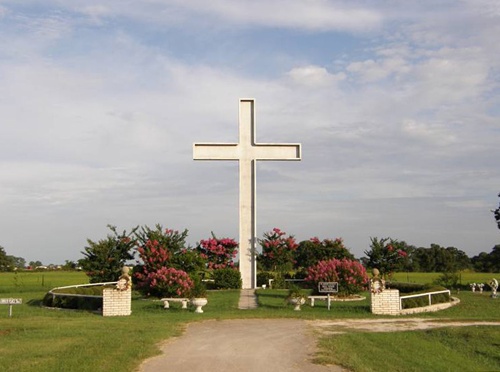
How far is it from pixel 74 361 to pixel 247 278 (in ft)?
73.5

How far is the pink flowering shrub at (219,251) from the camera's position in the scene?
3638 cm

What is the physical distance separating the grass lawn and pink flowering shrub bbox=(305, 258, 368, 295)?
2.80 metres

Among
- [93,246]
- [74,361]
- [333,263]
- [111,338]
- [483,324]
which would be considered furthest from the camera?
[93,246]

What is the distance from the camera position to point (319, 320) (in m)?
18.9

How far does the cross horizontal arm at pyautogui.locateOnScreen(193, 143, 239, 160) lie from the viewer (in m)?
33.2

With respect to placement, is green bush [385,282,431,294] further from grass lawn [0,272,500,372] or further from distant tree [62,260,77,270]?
distant tree [62,260,77,270]

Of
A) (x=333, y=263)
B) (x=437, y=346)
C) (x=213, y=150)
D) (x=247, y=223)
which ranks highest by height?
(x=213, y=150)

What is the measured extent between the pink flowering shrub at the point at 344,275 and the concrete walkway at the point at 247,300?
2.85 meters

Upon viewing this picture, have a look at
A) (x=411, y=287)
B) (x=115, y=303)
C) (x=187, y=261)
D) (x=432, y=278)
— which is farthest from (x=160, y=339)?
(x=432, y=278)

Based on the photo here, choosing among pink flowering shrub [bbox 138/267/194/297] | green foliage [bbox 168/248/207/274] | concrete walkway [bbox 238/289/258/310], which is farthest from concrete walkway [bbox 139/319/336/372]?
green foliage [bbox 168/248/207/274]

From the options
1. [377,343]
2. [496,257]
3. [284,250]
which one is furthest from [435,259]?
[377,343]

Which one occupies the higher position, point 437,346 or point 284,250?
point 284,250

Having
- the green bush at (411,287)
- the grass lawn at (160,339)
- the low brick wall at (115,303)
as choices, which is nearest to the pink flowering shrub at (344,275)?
the grass lawn at (160,339)

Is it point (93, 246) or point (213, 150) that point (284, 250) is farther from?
point (93, 246)
